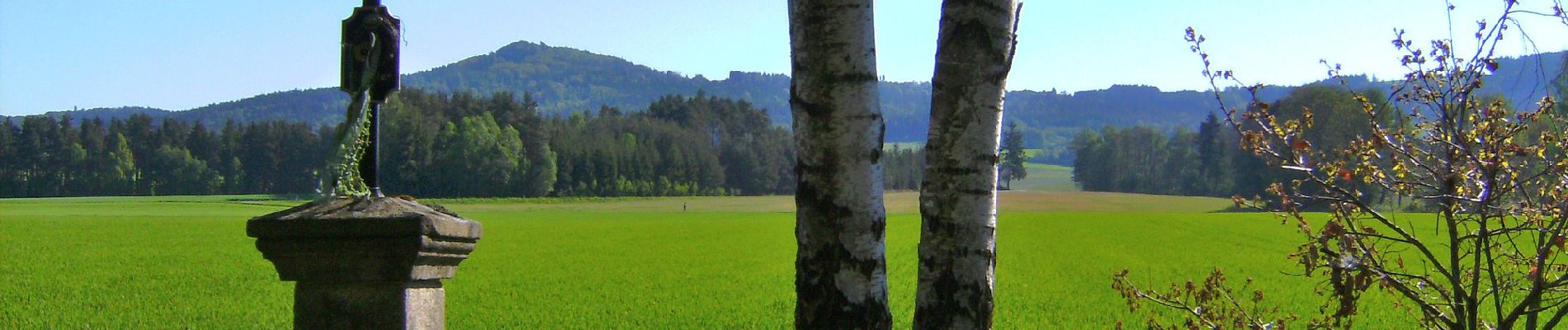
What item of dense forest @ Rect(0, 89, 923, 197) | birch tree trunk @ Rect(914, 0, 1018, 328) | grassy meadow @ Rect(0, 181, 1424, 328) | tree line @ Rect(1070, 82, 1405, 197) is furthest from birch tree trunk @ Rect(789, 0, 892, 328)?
dense forest @ Rect(0, 89, 923, 197)

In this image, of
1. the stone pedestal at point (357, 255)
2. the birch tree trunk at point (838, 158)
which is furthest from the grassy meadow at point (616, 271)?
the stone pedestal at point (357, 255)

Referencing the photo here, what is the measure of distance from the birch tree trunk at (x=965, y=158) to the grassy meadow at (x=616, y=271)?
9.69 metres

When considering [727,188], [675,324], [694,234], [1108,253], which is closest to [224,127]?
[727,188]

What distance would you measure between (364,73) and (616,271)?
20.2 metres

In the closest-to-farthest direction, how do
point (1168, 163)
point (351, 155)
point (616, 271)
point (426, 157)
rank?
point (351, 155), point (616, 271), point (426, 157), point (1168, 163)

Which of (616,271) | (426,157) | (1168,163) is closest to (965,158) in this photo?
(616,271)

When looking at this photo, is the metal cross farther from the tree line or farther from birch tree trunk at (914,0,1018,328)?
the tree line

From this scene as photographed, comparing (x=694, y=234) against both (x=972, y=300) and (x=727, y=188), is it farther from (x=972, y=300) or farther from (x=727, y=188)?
(x=727, y=188)

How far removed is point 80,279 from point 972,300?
19.7 metres

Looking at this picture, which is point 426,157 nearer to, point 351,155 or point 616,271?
point 616,271

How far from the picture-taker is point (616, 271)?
23047 mm

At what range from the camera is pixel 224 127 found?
93375 mm

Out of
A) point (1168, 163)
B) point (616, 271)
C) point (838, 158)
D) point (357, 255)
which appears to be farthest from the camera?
point (1168, 163)

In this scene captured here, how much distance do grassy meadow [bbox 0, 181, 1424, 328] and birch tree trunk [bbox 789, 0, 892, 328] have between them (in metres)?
9.91
